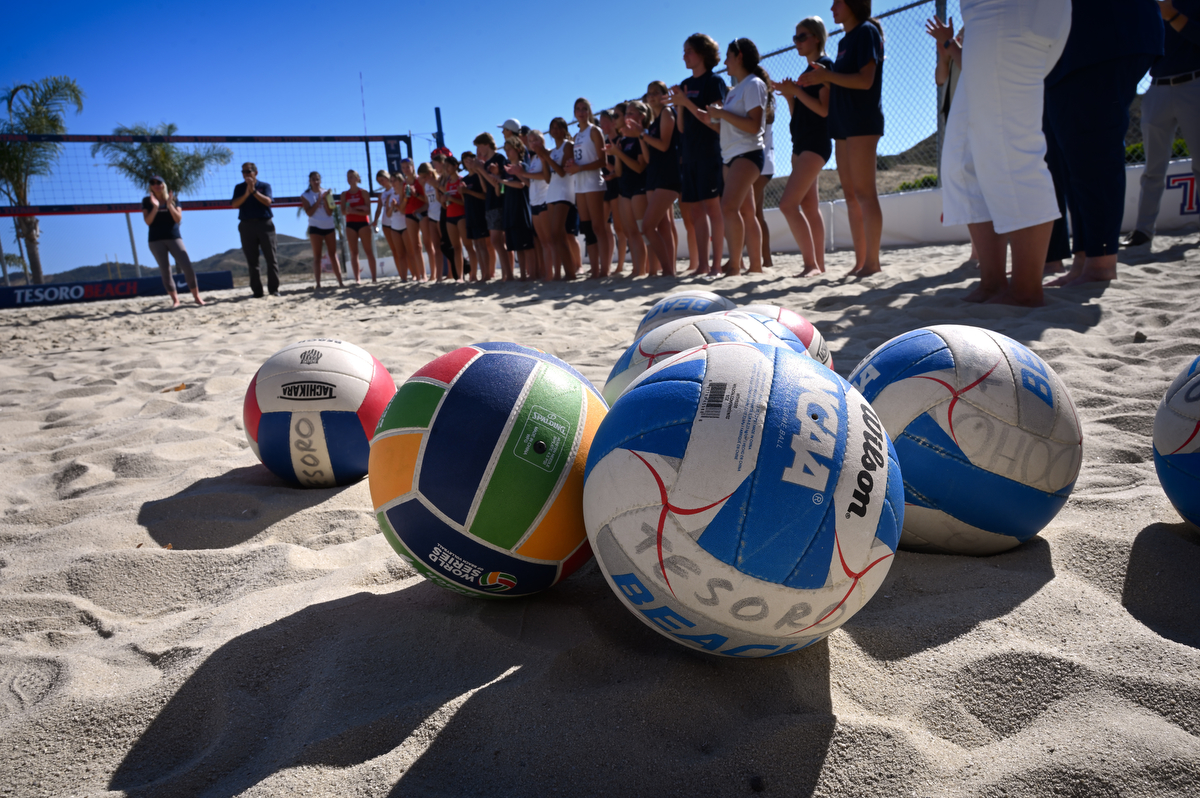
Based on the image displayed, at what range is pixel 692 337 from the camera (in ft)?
8.87

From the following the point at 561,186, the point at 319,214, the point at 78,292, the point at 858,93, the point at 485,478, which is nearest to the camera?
the point at 485,478

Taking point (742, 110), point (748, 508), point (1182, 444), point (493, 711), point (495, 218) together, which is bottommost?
point (493, 711)

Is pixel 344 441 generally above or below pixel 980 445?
below

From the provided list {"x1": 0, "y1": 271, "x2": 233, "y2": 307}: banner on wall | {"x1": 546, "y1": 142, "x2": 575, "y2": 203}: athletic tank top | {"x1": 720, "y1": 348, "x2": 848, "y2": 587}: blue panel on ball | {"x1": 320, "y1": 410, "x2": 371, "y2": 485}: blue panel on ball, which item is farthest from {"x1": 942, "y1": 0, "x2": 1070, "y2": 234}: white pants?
{"x1": 0, "y1": 271, "x2": 233, "y2": 307}: banner on wall

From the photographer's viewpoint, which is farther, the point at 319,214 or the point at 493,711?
the point at 319,214

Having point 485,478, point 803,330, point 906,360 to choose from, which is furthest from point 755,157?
point 485,478

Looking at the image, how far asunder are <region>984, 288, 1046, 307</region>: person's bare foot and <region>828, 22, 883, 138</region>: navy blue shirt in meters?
2.04

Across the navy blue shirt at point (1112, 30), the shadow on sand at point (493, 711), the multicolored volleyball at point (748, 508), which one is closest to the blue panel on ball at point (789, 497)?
the multicolored volleyball at point (748, 508)

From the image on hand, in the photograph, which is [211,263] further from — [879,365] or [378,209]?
[879,365]

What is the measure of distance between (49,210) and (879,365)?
55.2ft

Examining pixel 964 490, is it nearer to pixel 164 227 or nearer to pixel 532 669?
pixel 532 669

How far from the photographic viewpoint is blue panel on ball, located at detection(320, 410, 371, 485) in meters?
3.09

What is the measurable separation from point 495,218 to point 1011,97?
27.6 ft

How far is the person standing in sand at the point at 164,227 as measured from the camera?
10771 millimetres
